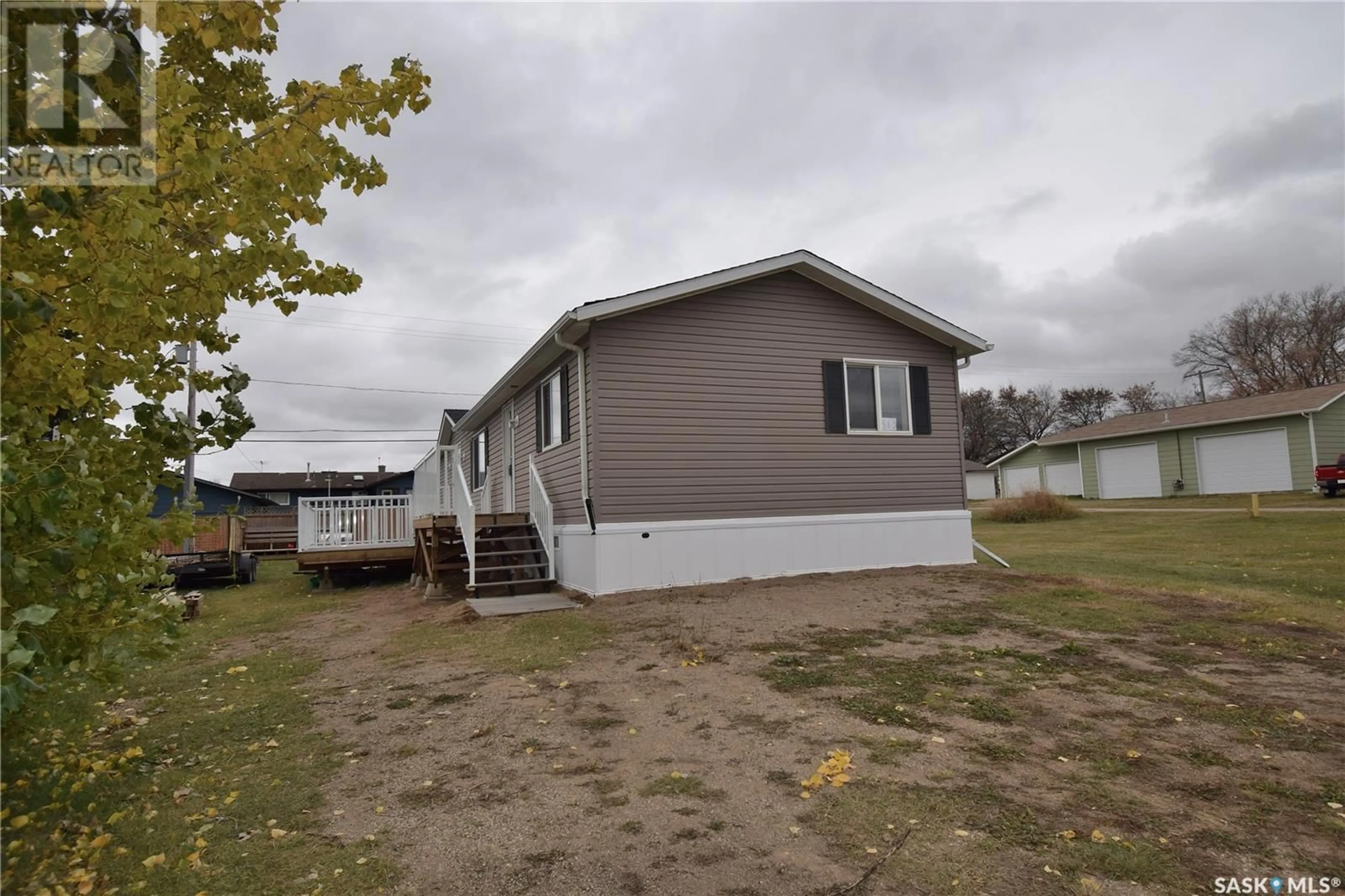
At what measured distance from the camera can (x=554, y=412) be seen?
11555mm

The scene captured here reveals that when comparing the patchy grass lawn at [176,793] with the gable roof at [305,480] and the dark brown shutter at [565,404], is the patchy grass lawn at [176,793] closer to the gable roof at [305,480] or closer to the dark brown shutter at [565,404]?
the dark brown shutter at [565,404]

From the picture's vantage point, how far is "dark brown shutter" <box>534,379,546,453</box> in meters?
12.1

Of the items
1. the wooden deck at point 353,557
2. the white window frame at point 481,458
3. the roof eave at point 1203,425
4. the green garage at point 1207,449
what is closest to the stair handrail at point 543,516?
the wooden deck at point 353,557

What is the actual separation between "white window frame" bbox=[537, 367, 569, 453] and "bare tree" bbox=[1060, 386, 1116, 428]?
2131 inches

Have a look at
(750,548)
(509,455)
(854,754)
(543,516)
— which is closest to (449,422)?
(509,455)

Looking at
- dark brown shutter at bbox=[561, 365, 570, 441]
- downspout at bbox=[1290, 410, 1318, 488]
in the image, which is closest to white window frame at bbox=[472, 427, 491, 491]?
dark brown shutter at bbox=[561, 365, 570, 441]

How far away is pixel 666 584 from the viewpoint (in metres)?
9.88

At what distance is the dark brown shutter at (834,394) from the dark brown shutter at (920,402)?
1368mm

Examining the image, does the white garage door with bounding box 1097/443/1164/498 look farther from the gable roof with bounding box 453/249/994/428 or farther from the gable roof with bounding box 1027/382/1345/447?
the gable roof with bounding box 453/249/994/428

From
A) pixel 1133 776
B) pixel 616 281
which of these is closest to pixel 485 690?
pixel 1133 776

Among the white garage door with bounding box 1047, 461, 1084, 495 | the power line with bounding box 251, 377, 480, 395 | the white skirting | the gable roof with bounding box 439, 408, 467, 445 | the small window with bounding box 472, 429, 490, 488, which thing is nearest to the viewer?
the white skirting

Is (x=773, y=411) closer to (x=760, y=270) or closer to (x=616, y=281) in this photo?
(x=760, y=270)

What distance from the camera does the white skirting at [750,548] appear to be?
964cm

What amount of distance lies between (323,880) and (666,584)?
7.34 metres
